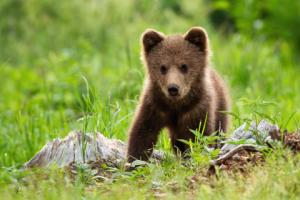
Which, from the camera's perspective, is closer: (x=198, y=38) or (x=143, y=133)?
(x=143, y=133)

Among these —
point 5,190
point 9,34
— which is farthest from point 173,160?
point 9,34

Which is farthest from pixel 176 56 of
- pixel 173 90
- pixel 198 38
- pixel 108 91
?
pixel 108 91

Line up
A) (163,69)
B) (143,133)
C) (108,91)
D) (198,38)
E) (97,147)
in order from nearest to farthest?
(97,147) → (143,133) → (163,69) → (198,38) → (108,91)

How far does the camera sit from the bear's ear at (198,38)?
7941 mm

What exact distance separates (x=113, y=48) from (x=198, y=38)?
7093mm

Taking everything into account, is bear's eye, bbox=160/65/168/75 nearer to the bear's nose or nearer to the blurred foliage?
the bear's nose

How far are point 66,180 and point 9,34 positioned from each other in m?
10.2

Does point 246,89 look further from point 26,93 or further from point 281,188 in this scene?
point 281,188

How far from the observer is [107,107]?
25.4 ft

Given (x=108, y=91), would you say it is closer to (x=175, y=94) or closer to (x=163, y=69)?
(x=163, y=69)

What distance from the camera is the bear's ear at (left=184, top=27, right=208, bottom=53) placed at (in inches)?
313

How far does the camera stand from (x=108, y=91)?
9.88 meters

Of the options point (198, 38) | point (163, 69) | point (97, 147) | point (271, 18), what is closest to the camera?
point (97, 147)

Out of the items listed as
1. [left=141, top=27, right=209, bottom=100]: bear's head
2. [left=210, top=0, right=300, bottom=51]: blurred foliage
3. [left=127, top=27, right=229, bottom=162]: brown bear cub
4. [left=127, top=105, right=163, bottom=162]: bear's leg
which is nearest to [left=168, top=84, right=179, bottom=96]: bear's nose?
[left=127, top=27, right=229, bottom=162]: brown bear cub
